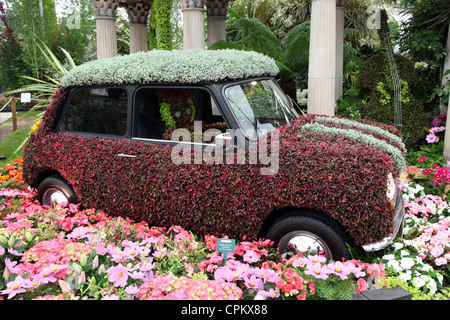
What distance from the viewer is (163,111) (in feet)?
12.4

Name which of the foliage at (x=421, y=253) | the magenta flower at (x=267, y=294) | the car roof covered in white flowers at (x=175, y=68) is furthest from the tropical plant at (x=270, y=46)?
the magenta flower at (x=267, y=294)

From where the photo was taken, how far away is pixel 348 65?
32.9 feet

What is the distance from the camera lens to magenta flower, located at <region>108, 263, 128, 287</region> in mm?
2449

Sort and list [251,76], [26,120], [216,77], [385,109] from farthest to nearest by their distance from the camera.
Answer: [26,120]
[385,109]
[251,76]
[216,77]

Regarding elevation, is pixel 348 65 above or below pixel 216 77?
above

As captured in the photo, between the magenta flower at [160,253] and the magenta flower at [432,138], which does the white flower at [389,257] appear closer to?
the magenta flower at [160,253]

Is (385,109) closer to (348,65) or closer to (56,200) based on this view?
(348,65)

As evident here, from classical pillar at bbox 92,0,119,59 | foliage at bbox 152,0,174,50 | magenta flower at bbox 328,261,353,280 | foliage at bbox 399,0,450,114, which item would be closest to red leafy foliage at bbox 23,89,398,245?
magenta flower at bbox 328,261,353,280

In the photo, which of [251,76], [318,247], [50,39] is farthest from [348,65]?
[50,39]

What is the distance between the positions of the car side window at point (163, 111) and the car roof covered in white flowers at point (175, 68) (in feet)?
0.50

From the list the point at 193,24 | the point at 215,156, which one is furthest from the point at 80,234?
the point at 193,24

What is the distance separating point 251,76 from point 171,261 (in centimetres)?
204

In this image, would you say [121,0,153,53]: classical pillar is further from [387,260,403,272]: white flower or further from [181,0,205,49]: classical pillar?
[387,260,403,272]: white flower
